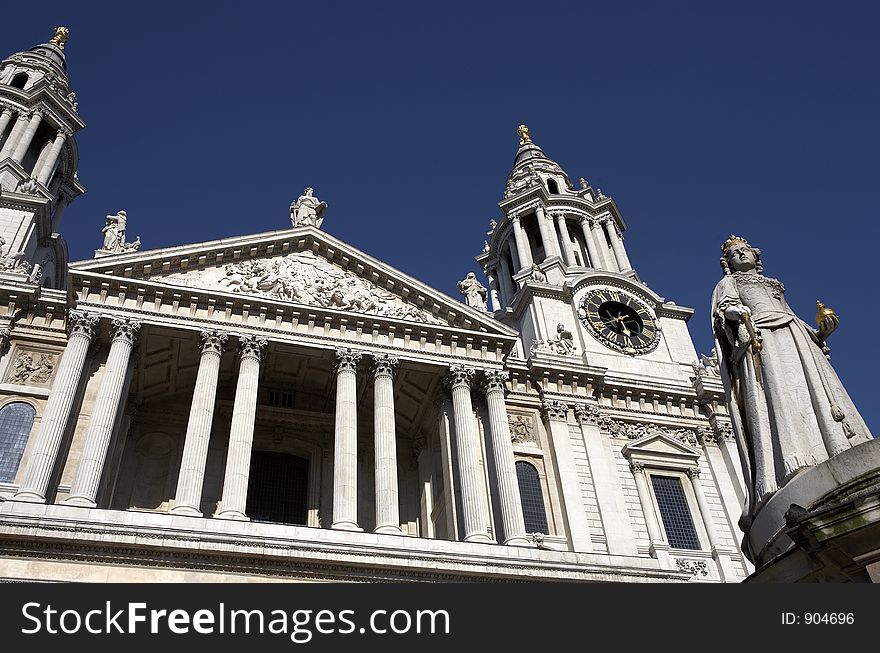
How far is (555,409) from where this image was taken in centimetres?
2952

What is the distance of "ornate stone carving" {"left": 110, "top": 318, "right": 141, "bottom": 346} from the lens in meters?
24.0

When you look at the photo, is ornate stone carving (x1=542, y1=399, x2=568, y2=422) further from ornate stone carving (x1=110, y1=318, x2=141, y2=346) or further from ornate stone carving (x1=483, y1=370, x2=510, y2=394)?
ornate stone carving (x1=110, y1=318, x2=141, y2=346)

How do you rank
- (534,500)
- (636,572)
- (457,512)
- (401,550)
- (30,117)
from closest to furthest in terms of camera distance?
(401,550) → (636,572) → (457,512) → (534,500) → (30,117)

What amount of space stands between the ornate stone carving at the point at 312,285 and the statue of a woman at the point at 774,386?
59.5 ft

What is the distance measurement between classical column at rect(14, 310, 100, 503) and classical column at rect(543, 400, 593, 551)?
1697cm

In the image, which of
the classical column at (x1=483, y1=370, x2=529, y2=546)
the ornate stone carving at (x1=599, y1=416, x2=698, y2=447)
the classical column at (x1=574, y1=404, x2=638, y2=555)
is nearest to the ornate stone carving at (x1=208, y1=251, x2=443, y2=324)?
the classical column at (x1=483, y1=370, x2=529, y2=546)

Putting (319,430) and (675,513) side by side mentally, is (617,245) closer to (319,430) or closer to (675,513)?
(675,513)

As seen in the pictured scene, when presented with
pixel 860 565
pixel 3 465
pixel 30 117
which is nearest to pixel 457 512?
pixel 3 465

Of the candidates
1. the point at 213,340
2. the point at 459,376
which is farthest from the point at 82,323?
the point at 459,376

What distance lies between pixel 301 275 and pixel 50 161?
21484 mm

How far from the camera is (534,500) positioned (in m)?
27.1

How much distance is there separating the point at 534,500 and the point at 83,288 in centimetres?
1783

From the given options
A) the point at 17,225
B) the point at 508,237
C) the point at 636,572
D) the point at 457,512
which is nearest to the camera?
the point at 636,572

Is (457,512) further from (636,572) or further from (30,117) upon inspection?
(30,117)
